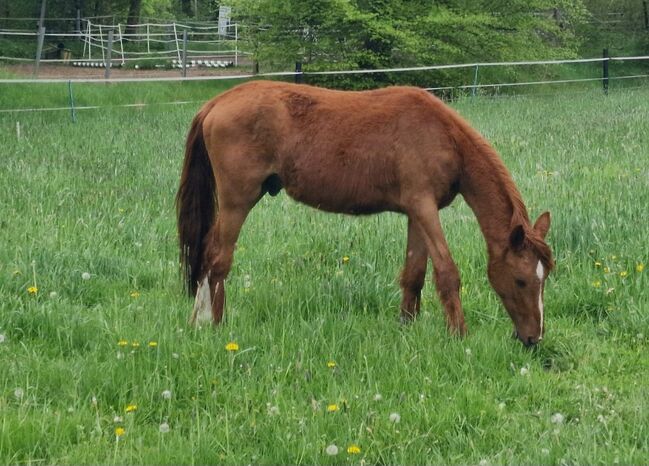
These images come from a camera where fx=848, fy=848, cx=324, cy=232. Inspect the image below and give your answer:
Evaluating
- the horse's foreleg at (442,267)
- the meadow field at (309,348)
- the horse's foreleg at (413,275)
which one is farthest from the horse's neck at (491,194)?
the meadow field at (309,348)

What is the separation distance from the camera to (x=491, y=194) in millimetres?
5012

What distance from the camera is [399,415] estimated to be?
3744 mm

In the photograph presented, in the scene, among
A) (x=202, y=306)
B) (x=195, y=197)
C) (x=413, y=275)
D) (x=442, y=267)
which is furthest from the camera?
(x=195, y=197)

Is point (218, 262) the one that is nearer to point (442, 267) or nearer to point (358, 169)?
point (358, 169)

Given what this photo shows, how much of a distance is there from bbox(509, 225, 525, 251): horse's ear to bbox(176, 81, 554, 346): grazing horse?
0.33 feet

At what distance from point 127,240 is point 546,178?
4.53 metres

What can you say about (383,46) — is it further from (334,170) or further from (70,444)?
(70,444)

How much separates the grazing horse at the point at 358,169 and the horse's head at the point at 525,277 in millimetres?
71

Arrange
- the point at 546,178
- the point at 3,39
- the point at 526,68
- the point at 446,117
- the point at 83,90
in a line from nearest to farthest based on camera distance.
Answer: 1. the point at 446,117
2. the point at 546,178
3. the point at 83,90
4. the point at 526,68
5. the point at 3,39

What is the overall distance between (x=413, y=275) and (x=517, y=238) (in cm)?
81

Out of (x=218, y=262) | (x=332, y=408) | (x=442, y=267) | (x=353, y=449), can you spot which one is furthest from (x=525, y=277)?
(x=218, y=262)

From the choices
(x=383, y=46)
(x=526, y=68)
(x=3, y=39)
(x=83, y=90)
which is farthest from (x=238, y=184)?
(x=3, y=39)

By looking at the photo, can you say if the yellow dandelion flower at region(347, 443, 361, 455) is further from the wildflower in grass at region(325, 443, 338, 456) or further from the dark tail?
the dark tail

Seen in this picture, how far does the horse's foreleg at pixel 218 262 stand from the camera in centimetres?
518
